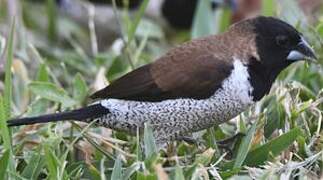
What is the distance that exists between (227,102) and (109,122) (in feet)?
1.12

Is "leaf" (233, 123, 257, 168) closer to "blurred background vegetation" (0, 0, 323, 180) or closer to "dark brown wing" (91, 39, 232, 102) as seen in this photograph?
"blurred background vegetation" (0, 0, 323, 180)

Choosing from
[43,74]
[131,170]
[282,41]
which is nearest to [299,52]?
[282,41]

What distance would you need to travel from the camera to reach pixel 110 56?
12.0ft

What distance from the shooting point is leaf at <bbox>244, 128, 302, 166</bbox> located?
7.79 feet

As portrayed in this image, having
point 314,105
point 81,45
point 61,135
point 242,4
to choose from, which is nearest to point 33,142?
point 61,135

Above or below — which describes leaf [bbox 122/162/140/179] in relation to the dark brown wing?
below

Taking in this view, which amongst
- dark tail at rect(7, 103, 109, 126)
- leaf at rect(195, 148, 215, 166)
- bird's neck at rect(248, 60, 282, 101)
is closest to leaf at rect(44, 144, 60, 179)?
dark tail at rect(7, 103, 109, 126)

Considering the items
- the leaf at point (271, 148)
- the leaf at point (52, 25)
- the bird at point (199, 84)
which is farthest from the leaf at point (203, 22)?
the leaf at point (271, 148)

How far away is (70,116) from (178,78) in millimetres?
319

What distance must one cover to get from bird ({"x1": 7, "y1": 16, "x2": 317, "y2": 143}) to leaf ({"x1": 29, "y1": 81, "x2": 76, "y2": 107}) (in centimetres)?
39

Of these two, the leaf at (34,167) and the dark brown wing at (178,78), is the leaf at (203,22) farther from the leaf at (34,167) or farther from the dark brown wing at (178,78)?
the leaf at (34,167)

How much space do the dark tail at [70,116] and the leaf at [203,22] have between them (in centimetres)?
137

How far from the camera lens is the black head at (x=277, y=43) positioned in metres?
2.44

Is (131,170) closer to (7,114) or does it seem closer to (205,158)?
(205,158)
